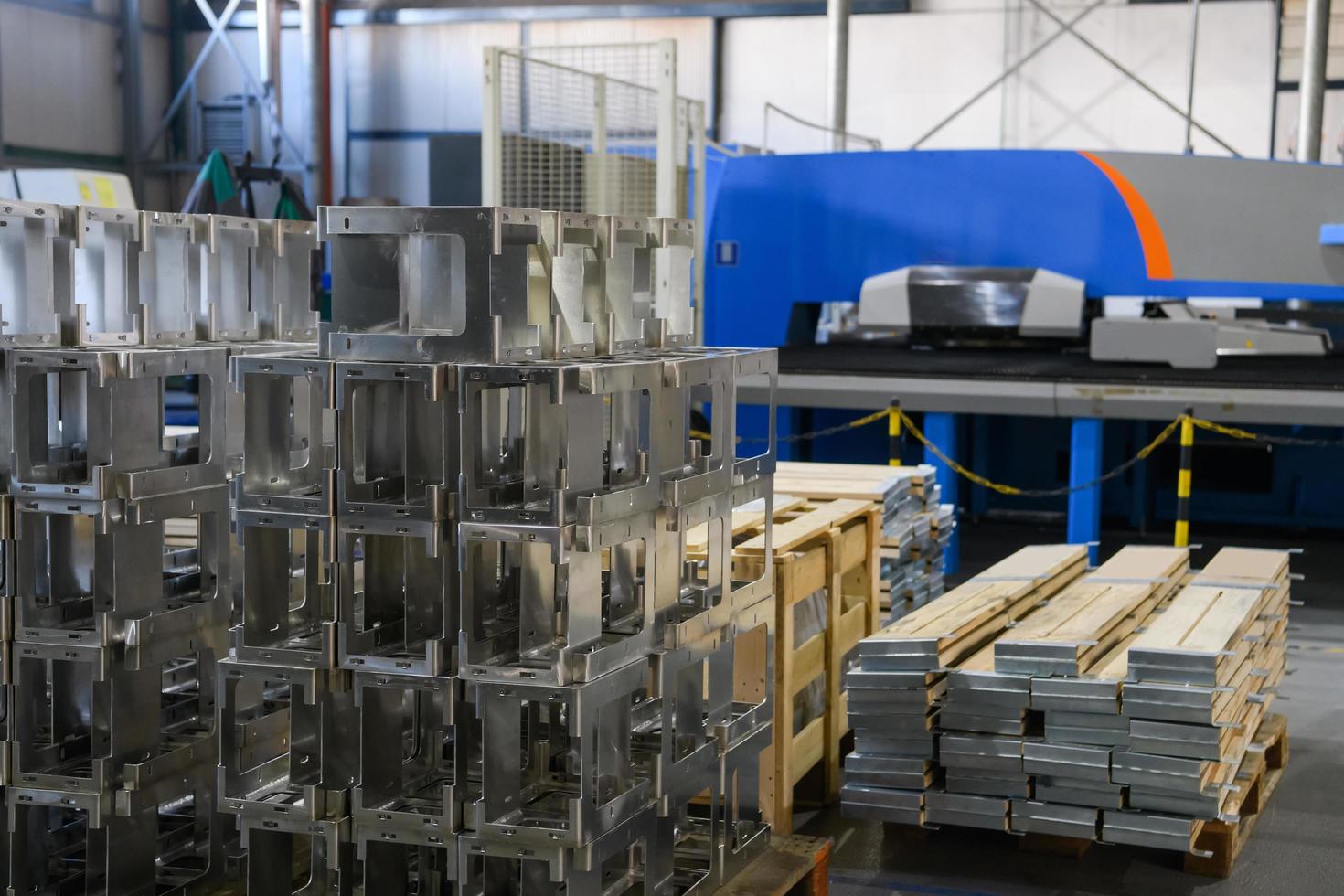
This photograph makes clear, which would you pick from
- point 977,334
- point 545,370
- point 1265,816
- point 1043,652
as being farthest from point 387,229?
point 977,334

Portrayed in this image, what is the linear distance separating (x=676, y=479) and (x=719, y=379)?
0.30 meters

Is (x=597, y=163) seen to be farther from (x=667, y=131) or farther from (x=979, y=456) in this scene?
(x=979, y=456)

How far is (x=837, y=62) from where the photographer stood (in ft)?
46.6

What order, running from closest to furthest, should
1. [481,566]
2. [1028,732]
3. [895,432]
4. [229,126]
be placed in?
[481,566] < [1028,732] < [895,432] < [229,126]

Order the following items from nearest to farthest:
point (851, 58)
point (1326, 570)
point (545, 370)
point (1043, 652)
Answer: point (545, 370)
point (1043, 652)
point (1326, 570)
point (851, 58)

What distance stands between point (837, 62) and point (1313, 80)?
14.0 feet

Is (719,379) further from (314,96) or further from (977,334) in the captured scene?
(314,96)

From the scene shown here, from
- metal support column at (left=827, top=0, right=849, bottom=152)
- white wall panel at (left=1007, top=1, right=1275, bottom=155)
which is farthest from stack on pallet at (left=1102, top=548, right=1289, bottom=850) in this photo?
white wall panel at (left=1007, top=1, right=1275, bottom=155)

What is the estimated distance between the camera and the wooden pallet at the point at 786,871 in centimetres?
355

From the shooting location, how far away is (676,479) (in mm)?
3232

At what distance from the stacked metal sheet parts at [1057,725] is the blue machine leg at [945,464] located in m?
3.79

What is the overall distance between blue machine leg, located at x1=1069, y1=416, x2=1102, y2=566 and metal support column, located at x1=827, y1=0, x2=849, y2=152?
6413mm

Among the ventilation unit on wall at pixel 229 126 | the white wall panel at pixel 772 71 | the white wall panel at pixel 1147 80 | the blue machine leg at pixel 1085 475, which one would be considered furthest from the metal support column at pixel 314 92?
the blue machine leg at pixel 1085 475

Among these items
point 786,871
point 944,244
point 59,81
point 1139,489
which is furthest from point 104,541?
point 59,81
